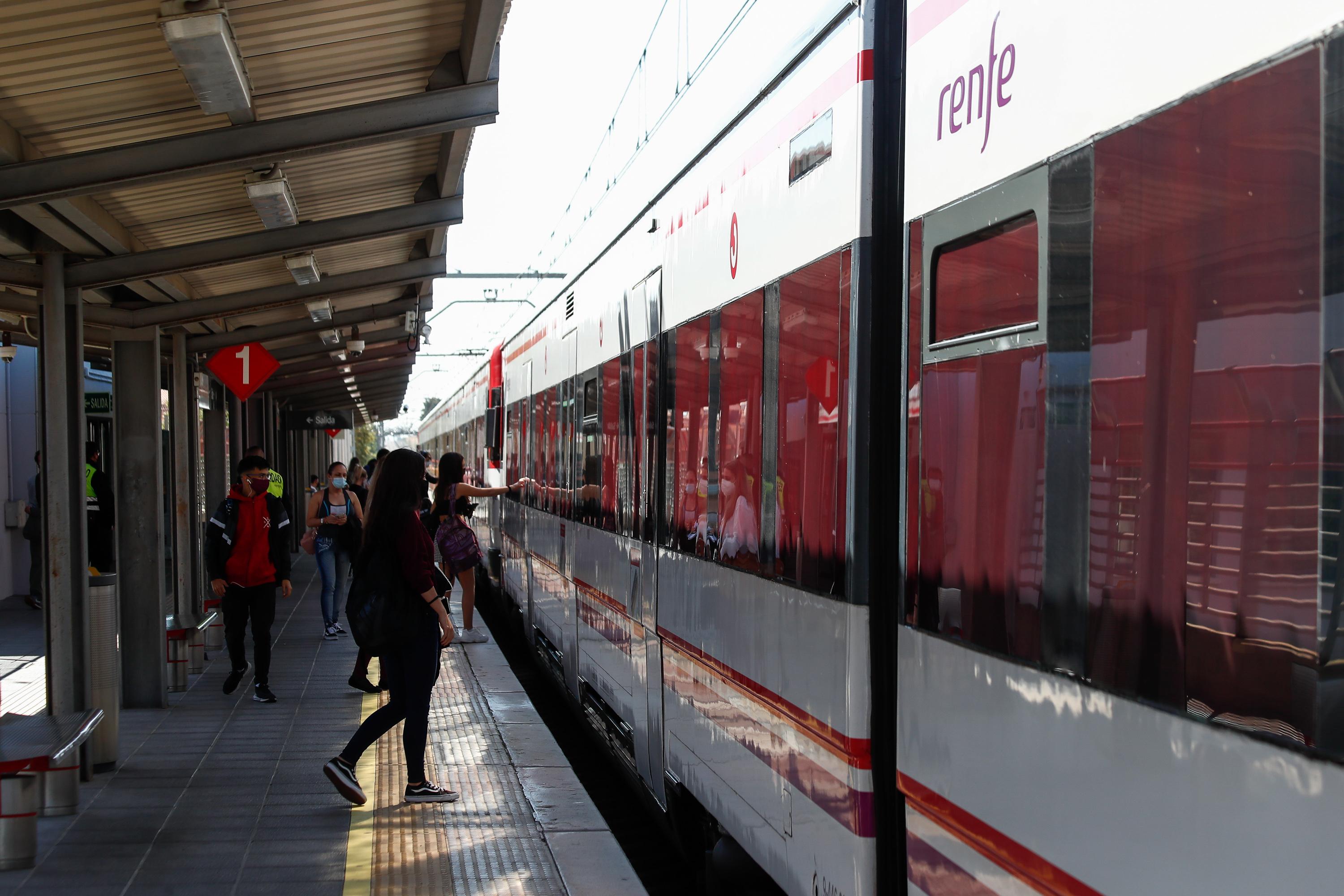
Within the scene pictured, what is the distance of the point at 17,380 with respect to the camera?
1934 centimetres

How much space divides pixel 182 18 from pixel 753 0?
2116 mm

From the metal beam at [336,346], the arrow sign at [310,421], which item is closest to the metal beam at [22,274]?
the metal beam at [336,346]

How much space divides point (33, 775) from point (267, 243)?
383 centimetres

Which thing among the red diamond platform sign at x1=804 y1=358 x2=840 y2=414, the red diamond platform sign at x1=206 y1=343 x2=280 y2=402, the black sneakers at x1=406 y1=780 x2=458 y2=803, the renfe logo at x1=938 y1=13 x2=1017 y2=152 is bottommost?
the black sneakers at x1=406 y1=780 x2=458 y2=803

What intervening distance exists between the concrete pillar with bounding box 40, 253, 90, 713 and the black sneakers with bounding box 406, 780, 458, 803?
1.98m

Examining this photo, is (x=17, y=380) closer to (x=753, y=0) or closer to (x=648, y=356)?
(x=648, y=356)

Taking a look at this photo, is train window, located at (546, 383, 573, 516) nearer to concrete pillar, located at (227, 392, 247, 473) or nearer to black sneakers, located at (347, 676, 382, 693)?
black sneakers, located at (347, 676, 382, 693)

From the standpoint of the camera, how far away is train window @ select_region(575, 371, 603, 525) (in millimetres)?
7855

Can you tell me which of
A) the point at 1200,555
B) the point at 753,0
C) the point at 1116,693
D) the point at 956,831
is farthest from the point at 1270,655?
the point at 753,0

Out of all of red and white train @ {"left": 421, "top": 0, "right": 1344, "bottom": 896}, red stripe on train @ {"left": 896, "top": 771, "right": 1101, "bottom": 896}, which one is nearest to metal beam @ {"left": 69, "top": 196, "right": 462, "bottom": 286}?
red and white train @ {"left": 421, "top": 0, "right": 1344, "bottom": 896}

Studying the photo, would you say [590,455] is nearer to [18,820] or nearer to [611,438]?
[611,438]

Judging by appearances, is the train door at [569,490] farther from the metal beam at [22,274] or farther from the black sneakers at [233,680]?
the metal beam at [22,274]

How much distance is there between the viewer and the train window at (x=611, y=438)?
7.16 meters

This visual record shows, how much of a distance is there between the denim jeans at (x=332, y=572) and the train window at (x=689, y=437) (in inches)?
309
